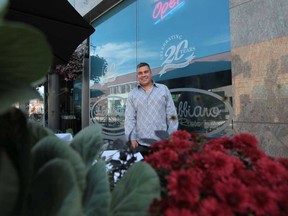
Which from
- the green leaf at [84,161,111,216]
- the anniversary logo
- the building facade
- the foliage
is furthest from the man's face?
the foliage

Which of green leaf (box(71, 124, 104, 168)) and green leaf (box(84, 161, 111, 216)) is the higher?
green leaf (box(71, 124, 104, 168))

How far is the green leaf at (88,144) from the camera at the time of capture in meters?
0.78

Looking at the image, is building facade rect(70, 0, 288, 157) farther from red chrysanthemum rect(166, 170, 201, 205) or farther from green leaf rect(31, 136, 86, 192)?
green leaf rect(31, 136, 86, 192)

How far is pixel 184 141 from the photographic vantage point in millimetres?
929

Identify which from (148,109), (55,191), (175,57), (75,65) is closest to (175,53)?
(175,57)

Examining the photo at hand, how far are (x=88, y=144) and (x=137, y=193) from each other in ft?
0.60

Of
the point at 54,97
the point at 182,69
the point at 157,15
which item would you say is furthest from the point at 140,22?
the point at 54,97

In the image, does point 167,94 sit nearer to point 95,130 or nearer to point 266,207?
point 95,130

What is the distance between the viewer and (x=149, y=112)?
3293mm

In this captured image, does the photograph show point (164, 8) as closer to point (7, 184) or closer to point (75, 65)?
point (75, 65)

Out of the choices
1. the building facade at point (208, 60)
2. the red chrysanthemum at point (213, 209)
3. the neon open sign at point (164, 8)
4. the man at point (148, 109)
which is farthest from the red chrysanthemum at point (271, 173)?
the neon open sign at point (164, 8)

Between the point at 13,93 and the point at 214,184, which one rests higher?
the point at 13,93

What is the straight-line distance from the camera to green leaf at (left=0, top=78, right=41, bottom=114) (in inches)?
21.2

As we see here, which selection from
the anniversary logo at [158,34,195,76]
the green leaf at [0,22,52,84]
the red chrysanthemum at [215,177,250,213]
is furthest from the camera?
the anniversary logo at [158,34,195,76]
